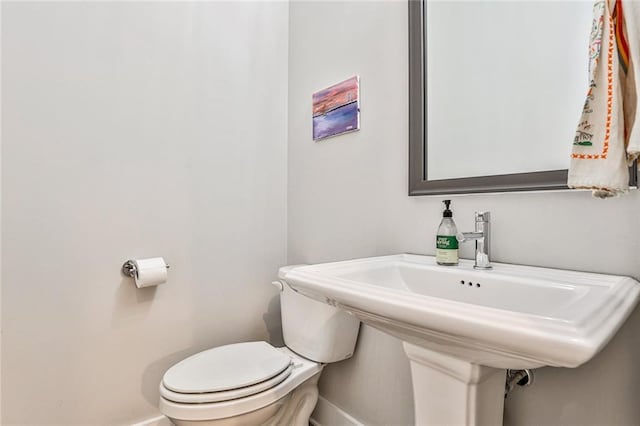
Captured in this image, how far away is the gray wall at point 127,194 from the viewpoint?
3.63ft

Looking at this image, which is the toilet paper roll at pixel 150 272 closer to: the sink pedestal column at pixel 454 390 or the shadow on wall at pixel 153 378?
the shadow on wall at pixel 153 378

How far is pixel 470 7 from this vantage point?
3.59 feet

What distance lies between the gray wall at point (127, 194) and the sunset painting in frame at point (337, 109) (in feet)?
0.94

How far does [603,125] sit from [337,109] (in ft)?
3.21

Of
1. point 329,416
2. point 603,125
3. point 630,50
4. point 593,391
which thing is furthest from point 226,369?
point 630,50

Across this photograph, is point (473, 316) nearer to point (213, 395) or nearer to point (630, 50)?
point (630, 50)

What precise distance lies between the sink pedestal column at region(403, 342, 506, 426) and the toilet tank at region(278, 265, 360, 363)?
1.57 ft

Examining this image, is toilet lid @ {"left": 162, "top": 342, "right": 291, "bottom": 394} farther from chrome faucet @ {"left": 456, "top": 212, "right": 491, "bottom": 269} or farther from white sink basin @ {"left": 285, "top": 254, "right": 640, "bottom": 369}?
chrome faucet @ {"left": 456, "top": 212, "right": 491, "bottom": 269}

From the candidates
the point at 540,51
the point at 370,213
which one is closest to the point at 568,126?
the point at 540,51

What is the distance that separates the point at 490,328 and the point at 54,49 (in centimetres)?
153

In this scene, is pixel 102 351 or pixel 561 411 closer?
pixel 561 411

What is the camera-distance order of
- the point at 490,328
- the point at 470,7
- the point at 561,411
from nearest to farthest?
the point at 490,328, the point at 561,411, the point at 470,7

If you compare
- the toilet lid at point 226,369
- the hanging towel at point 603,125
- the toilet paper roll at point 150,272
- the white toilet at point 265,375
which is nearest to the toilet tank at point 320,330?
the white toilet at point 265,375

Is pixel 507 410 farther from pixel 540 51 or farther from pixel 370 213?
pixel 540 51
